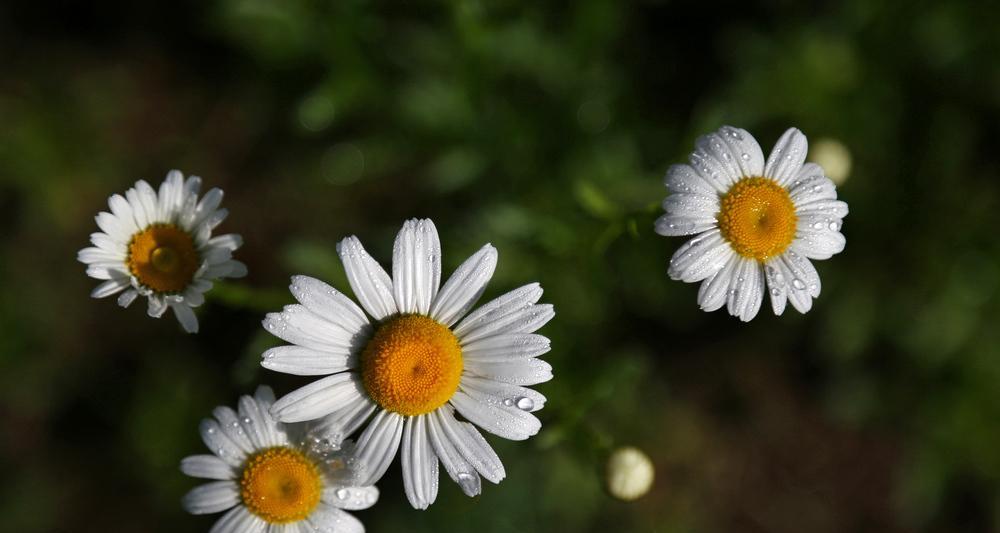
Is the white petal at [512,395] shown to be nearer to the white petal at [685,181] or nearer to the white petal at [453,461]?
the white petal at [453,461]

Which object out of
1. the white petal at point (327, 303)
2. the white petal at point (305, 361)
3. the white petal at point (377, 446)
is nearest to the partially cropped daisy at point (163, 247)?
the white petal at point (327, 303)

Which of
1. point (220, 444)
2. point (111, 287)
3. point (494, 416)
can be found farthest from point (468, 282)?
point (111, 287)

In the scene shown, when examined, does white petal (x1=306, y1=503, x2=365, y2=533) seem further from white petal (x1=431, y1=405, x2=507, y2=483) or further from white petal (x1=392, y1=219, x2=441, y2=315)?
white petal (x1=392, y1=219, x2=441, y2=315)

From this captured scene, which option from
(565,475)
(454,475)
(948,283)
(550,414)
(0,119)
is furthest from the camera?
(0,119)

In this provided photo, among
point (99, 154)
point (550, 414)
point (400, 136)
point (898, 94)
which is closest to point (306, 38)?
point (400, 136)

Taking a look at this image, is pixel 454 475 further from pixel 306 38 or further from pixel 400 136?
pixel 306 38

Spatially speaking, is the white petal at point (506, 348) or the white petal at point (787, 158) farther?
the white petal at point (787, 158)
